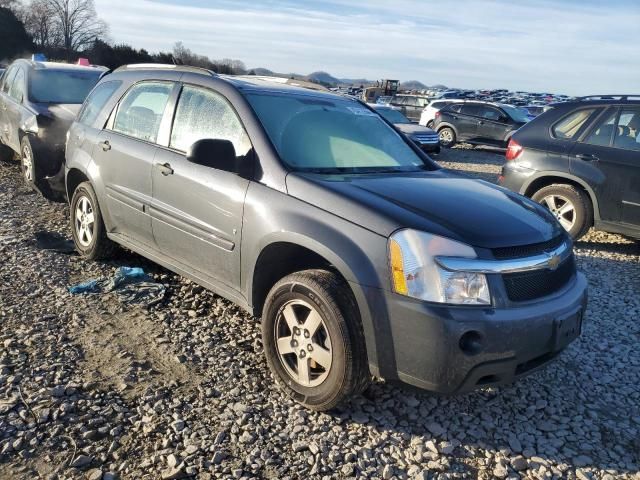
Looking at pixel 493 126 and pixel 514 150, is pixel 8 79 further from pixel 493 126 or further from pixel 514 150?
pixel 493 126

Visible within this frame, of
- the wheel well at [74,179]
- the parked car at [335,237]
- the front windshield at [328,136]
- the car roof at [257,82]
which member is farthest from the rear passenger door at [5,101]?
the front windshield at [328,136]

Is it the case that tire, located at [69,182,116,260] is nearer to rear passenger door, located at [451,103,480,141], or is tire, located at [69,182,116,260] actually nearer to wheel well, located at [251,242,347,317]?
wheel well, located at [251,242,347,317]

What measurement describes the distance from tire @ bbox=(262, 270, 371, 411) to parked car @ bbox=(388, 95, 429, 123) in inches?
895

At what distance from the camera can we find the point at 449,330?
2613 mm

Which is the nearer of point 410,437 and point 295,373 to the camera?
point 410,437

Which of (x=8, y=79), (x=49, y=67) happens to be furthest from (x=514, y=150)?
(x=8, y=79)

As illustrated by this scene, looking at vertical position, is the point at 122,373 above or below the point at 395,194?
below

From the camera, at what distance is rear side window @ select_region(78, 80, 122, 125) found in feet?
16.3

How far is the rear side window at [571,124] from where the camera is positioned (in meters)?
6.65

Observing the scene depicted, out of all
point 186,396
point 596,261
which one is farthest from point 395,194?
point 596,261

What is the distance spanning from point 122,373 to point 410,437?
1.73 metres

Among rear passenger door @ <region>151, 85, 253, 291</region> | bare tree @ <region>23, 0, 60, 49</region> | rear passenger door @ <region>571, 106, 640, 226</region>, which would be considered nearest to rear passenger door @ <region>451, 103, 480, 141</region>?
rear passenger door @ <region>571, 106, 640, 226</region>

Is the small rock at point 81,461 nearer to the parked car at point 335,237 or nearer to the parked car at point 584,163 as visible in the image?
the parked car at point 335,237

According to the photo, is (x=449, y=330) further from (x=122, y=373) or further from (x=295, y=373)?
(x=122, y=373)
